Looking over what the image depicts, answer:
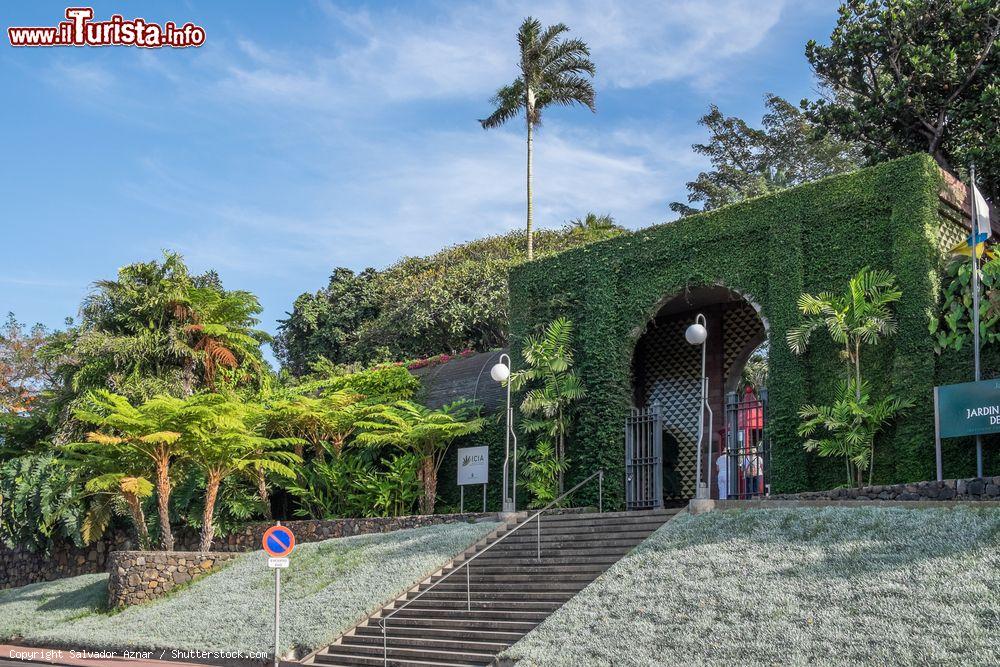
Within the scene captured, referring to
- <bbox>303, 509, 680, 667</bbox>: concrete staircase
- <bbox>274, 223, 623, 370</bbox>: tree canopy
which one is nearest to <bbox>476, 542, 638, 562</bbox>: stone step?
<bbox>303, 509, 680, 667</bbox>: concrete staircase

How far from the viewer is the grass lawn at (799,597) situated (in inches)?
399

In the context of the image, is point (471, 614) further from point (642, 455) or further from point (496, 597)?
point (642, 455)

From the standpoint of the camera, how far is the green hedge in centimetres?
1605

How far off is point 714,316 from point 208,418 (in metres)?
10.8

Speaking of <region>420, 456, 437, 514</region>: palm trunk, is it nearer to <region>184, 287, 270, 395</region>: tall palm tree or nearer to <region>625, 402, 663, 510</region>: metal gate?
<region>625, 402, 663, 510</region>: metal gate

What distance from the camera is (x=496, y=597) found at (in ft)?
47.9

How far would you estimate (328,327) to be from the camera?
40.3 m

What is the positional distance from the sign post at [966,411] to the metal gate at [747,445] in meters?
3.19

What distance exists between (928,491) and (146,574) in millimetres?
13780

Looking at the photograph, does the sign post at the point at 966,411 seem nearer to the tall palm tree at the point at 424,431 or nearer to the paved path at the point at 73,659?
the tall palm tree at the point at 424,431

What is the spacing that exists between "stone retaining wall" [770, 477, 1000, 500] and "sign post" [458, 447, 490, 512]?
7354 mm

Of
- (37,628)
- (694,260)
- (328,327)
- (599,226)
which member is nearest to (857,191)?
(694,260)

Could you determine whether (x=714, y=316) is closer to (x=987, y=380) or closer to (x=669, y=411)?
(x=669, y=411)

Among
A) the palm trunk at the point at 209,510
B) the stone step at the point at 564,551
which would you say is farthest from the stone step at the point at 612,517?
the palm trunk at the point at 209,510
